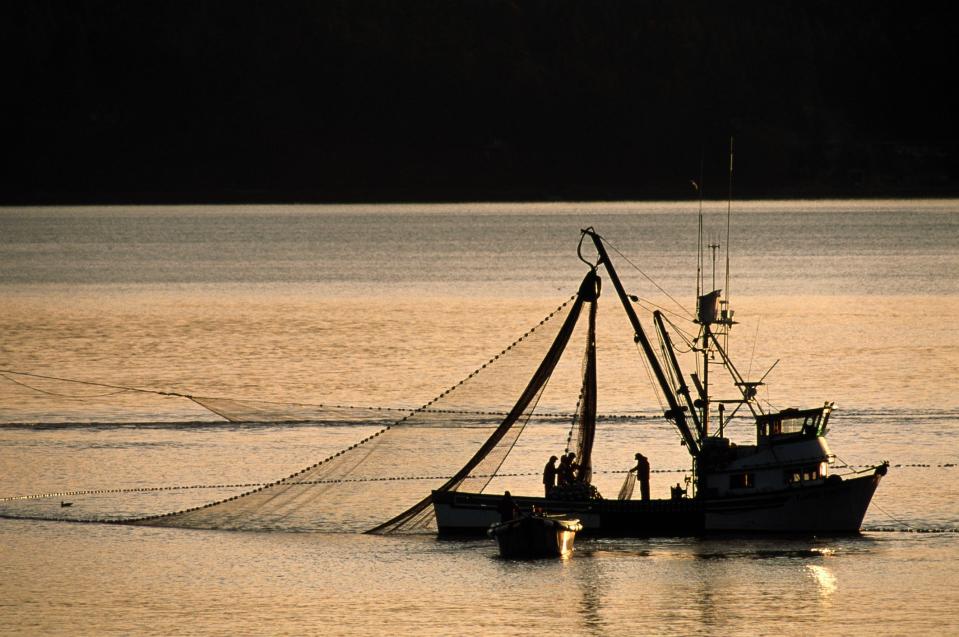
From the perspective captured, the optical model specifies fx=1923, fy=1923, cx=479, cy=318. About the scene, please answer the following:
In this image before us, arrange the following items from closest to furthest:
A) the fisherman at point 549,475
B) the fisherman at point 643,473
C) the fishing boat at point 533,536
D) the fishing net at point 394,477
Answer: the fishing boat at point 533,536
the fisherman at point 549,475
the fisherman at point 643,473
the fishing net at point 394,477

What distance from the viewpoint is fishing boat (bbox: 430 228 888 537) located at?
44.5 m

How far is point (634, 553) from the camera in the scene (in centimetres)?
4450

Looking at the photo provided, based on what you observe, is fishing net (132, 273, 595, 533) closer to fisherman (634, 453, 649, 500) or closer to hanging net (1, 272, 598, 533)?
hanging net (1, 272, 598, 533)

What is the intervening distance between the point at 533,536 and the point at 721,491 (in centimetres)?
467

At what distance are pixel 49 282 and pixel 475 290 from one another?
41466mm

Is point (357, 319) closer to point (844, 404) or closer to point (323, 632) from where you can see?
point (844, 404)

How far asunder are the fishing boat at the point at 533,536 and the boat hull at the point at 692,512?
3.27 ft

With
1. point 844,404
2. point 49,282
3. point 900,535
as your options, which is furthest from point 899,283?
point 900,535

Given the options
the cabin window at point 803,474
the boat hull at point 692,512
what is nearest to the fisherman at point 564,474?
the boat hull at point 692,512

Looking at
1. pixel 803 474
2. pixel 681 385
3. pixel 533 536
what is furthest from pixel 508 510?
pixel 803 474

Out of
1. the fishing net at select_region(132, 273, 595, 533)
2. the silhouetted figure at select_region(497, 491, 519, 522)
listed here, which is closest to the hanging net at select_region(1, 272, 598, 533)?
the fishing net at select_region(132, 273, 595, 533)

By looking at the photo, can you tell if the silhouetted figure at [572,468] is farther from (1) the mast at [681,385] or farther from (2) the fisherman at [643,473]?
(1) the mast at [681,385]

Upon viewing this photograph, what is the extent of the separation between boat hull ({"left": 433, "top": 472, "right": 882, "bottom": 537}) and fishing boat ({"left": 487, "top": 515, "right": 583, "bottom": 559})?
3.27 ft

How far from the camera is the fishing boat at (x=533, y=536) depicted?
43594 millimetres
